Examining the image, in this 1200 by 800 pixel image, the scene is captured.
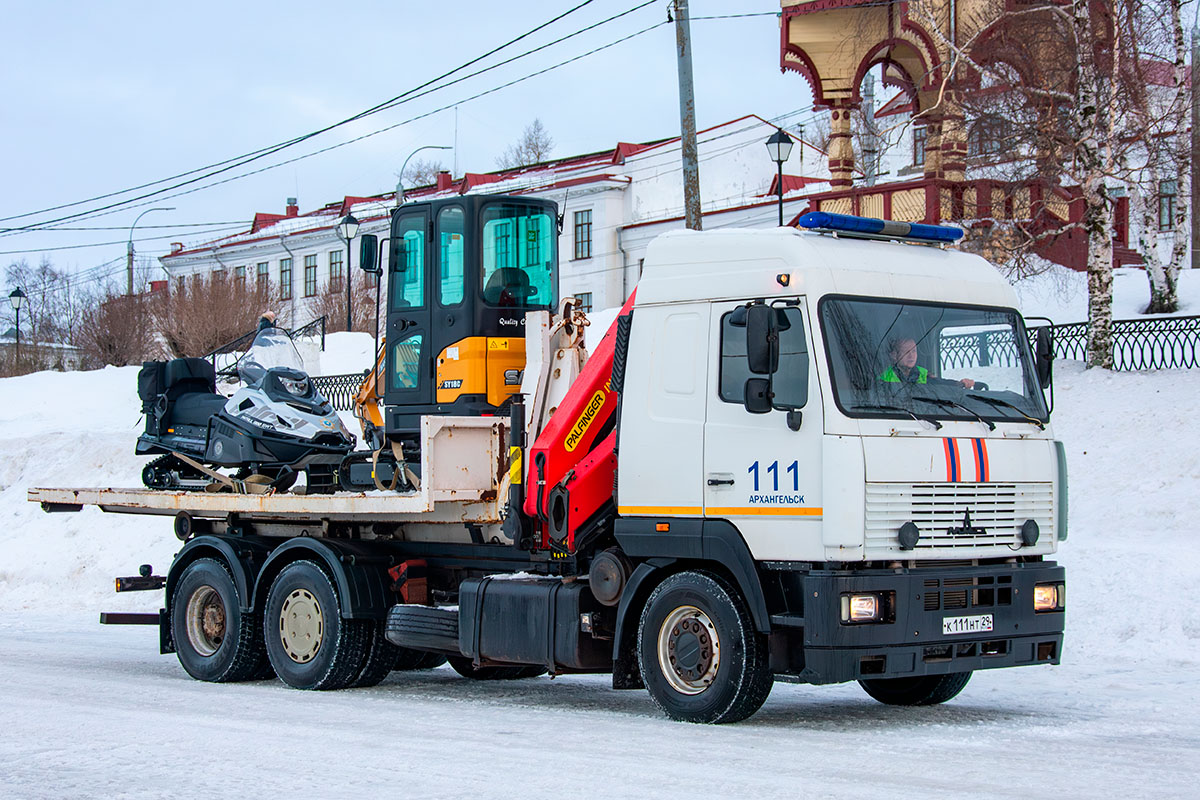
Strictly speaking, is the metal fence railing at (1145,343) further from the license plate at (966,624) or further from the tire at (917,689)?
the license plate at (966,624)

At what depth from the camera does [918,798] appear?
21.9 feet

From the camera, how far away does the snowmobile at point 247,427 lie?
43.9ft

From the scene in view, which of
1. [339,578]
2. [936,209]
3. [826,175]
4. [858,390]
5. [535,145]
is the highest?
[535,145]

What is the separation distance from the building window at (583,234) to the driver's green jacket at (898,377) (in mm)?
42935

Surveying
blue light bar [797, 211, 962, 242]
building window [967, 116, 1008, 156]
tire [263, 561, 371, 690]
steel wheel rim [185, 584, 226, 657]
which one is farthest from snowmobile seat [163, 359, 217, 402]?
building window [967, 116, 1008, 156]

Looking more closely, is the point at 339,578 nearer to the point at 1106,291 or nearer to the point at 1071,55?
the point at 1106,291

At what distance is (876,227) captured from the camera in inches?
374

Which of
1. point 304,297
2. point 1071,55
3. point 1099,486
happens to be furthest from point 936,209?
point 304,297

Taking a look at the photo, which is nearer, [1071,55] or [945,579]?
[945,579]

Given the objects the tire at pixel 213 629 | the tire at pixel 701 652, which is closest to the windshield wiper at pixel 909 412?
the tire at pixel 701 652

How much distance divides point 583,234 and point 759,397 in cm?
4380

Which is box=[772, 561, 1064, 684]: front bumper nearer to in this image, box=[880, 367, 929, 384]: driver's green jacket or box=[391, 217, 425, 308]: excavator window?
box=[880, 367, 929, 384]: driver's green jacket

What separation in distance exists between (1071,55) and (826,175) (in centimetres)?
3371

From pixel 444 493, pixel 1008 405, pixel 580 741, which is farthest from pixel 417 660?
pixel 1008 405
